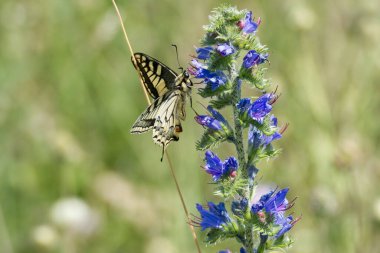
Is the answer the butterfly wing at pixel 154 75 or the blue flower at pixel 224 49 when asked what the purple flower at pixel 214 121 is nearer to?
the blue flower at pixel 224 49

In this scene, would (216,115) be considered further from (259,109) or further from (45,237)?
(45,237)

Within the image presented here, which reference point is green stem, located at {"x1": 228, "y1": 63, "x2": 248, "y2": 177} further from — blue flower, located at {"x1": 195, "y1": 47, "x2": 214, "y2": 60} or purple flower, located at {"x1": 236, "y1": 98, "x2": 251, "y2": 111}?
blue flower, located at {"x1": 195, "y1": 47, "x2": 214, "y2": 60}

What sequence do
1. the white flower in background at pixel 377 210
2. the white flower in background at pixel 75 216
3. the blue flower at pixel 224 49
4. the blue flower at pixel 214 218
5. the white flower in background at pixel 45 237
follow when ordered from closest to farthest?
the blue flower at pixel 224 49 < the blue flower at pixel 214 218 < the white flower in background at pixel 377 210 < the white flower in background at pixel 45 237 < the white flower in background at pixel 75 216

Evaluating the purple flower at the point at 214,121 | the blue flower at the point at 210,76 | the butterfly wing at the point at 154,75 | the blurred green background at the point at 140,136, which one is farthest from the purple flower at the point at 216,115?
the blurred green background at the point at 140,136

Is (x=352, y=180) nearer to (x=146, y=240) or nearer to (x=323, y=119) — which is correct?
(x=323, y=119)

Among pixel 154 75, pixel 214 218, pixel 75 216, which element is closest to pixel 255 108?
pixel 214 218

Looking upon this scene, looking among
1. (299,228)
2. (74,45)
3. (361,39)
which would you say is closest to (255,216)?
(299,228)

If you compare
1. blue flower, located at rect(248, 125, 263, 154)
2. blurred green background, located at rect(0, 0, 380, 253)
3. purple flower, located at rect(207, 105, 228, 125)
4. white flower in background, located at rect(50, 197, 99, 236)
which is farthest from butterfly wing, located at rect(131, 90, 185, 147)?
white flower in background, located at rect(50, 197, 99, 236)
